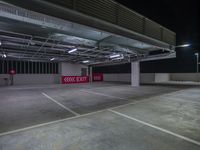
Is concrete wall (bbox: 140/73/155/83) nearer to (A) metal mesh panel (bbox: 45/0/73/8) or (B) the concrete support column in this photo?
(B) the concrete support column

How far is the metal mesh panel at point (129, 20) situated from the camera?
4.07m

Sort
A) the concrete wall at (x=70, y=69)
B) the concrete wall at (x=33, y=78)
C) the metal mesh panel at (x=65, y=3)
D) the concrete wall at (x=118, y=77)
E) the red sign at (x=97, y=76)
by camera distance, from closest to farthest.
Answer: the metal mesh panel at (x=65, y=3) → the concrete wall at (x=33, y=78) → the concrete wall at (x=70, y=69) → the concrete wall at (x=118, y=77) → the red sign at (x=97, y=76)

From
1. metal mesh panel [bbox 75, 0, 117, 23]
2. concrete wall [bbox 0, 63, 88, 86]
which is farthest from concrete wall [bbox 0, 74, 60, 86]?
metal mesh panel [bbox 75, 0, 117, 23]

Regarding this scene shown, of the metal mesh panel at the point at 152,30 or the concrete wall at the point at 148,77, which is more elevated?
the metal mesh panel at the point at 152,30

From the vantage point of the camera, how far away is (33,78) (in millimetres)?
15102

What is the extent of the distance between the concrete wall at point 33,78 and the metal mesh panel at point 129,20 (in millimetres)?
13950

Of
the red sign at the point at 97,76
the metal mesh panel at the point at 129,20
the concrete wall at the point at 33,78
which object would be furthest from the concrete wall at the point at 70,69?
the metal mesh panel at the point at 129,20

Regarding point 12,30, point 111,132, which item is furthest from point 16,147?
point 12,30

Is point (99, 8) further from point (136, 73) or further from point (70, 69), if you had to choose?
point (70, 69)

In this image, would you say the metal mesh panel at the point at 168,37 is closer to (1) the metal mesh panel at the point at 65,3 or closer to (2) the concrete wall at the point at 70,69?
(1) the metal mesh panel at the point at 65,3

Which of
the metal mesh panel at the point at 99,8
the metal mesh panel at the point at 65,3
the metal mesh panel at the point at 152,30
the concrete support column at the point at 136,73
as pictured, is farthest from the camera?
the concrete support column at the point at 136,73

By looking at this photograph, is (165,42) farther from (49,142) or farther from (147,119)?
(49,142)

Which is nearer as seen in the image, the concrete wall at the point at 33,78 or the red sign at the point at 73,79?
the concrete wall at the point at 33,78

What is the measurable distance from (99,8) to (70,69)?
45.8 ft
